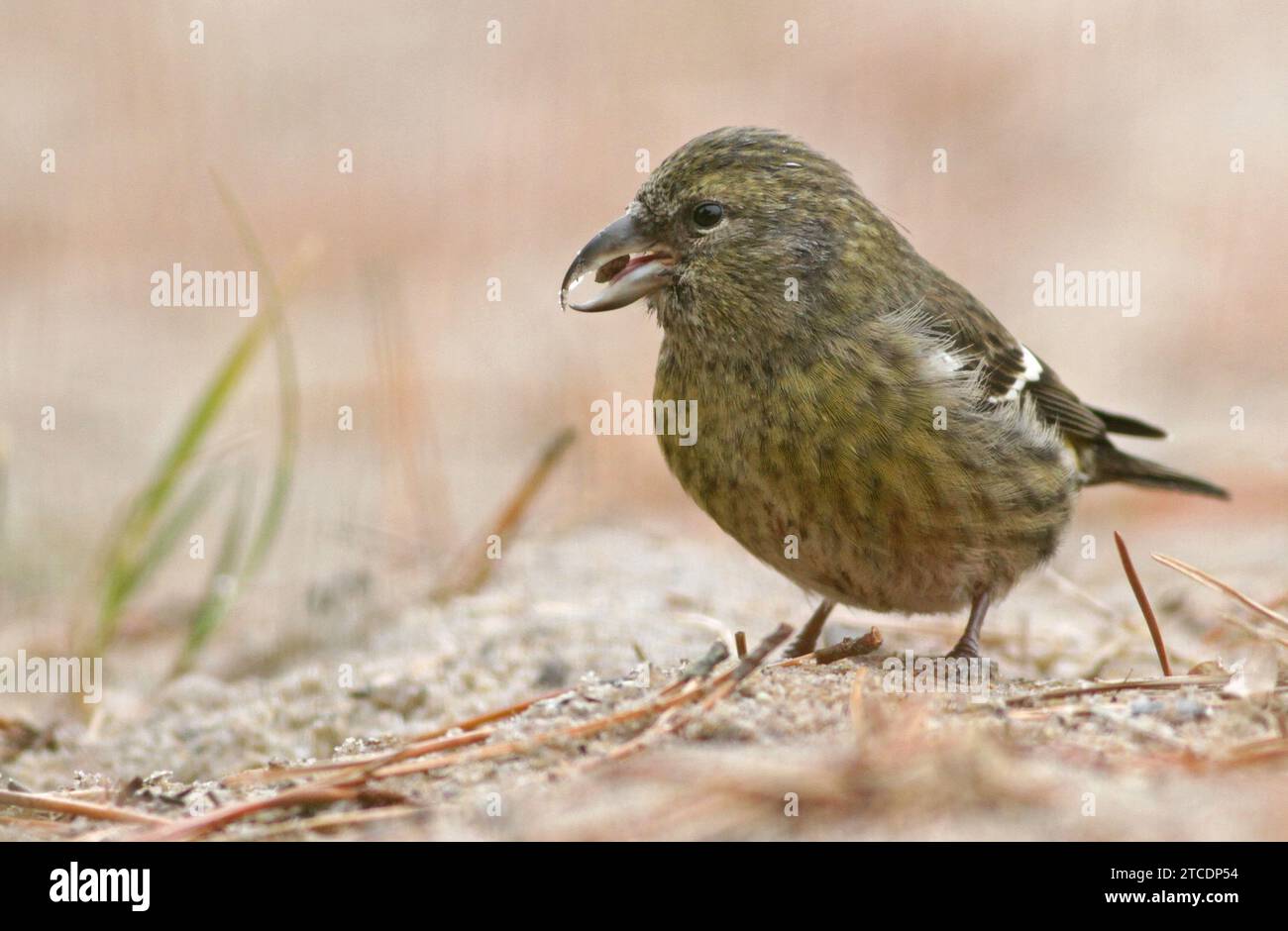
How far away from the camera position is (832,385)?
4.05m

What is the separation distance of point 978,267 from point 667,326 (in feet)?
21.5

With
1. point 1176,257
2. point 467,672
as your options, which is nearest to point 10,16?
point 1176,257

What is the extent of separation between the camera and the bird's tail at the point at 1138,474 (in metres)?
5.17

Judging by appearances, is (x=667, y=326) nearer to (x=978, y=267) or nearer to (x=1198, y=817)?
(x=1198, y=817)

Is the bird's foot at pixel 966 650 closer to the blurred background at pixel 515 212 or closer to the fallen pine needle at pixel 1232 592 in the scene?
the fallen pine needle at pixel 1232 592

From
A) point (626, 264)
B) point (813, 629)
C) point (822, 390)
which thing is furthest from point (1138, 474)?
point (626, 264)

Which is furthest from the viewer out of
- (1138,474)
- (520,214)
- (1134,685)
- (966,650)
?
(520,214)

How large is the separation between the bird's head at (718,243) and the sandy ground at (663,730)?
3.36ft

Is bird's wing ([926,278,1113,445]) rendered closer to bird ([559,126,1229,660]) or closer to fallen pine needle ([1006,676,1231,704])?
bird ([559,126,1229,660])

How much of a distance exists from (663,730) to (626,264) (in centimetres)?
174

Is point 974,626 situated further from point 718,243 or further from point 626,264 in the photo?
point 626,264

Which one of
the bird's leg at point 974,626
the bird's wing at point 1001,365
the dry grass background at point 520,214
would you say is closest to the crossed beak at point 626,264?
the bird's wing at point 1001,365

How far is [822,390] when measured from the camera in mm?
4035
